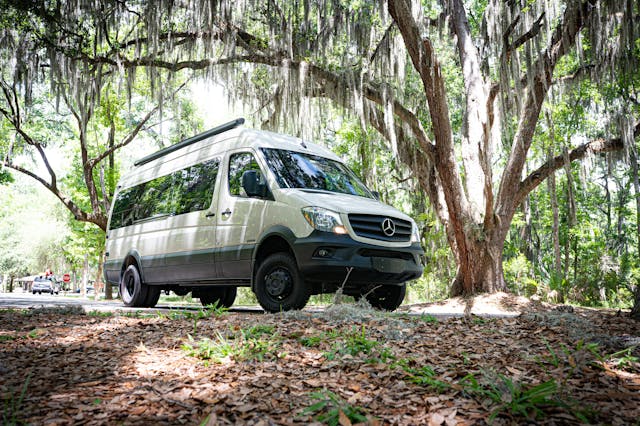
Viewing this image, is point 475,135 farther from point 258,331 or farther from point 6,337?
point 6,337

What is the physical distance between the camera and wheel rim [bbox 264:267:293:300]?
20.6 feet

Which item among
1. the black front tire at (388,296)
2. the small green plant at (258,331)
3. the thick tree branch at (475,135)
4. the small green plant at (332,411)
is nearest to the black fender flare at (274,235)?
the black front tire at (388,296)

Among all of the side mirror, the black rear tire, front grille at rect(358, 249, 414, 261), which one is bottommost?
the black rear tire

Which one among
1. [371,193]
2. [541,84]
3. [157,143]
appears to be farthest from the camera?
[157,143]

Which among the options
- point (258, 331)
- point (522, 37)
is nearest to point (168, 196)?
point (258, 331)

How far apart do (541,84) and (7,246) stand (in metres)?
57.7

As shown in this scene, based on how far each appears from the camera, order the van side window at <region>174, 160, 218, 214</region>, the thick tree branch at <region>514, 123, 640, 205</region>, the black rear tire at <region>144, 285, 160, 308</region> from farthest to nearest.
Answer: the thick tree branch at <region>514, 123, 640, 205</region> → the black rear tire at <region>144, 285, 160, 308</region> → the van side window at <region>174, 160, 218, 214</region>

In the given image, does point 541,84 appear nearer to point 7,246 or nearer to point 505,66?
point 505,66

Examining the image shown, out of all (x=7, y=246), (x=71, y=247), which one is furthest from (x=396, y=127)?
(x=7, y=246)

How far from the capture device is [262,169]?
6816 mm

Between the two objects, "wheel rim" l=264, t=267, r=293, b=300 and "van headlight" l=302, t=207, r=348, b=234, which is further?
"wheel rim" l=264, t=267, r=293, b=300

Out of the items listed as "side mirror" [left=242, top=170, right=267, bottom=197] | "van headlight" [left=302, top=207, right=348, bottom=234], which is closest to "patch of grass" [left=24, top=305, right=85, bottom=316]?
"side mirror" [left=242, top=170, right=267, bottom=197]

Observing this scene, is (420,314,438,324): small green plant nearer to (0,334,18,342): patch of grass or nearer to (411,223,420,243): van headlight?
(411,223,420,243): van headlight

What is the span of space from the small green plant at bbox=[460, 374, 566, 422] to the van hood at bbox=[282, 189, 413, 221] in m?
3.51
